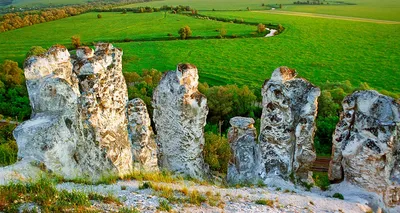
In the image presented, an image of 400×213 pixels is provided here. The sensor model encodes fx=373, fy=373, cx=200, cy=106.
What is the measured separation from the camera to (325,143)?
108 feet

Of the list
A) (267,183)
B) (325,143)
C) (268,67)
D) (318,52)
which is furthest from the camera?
(318,52)

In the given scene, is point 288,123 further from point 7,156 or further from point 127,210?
point 7,156

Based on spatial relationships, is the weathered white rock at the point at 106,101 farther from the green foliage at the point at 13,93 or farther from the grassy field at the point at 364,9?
the grassy field at the point at 364,9

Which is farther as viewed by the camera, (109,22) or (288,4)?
(288,4)

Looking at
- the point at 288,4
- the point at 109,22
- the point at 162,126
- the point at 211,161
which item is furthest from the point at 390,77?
the point at 288,4

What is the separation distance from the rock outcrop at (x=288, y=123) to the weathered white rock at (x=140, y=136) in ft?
17.1

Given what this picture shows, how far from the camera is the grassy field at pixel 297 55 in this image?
61.2 meters

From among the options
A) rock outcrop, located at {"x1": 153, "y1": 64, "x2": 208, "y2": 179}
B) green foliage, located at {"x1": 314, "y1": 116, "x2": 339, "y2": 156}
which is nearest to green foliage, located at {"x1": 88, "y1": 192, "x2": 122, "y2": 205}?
rock outcrop, located at {"x1": 153, "y1": 64, "x2": 208, "y2": 179}

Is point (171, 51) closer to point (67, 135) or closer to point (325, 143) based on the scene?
point (325, 143)

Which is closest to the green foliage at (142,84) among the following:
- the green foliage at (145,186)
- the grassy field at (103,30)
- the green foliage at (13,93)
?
the green foliage at (13,93)

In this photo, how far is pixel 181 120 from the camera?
17.0 meters

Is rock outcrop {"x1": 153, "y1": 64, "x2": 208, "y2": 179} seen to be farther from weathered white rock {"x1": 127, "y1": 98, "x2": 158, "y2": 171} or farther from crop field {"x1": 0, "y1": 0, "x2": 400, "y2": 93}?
crop field {"x1": 0, "y1": 0, "x2": 400, "y2": 93}

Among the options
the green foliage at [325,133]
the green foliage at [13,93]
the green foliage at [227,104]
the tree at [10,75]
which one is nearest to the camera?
the green foliage at [325,133]

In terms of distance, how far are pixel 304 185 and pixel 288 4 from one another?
129263mm
